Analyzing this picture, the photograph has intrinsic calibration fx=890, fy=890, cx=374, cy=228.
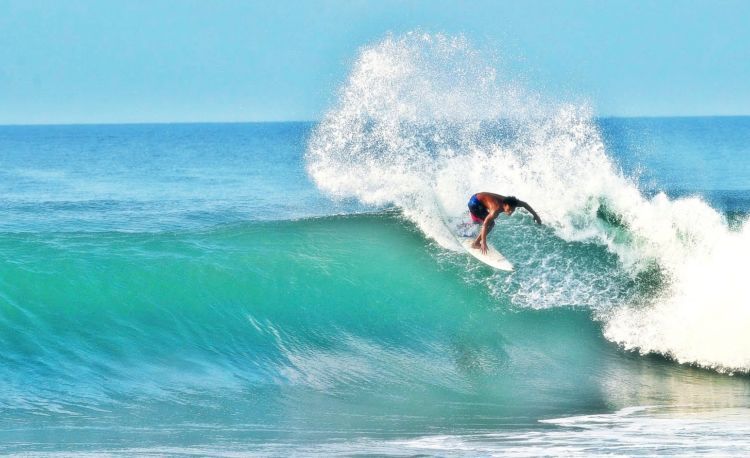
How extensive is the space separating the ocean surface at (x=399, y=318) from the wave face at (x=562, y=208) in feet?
0.12

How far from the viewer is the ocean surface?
8602mm

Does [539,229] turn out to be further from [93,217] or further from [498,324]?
[93,217]

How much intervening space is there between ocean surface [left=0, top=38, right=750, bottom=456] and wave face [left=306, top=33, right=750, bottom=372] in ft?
0.12

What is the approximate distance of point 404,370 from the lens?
10875mm

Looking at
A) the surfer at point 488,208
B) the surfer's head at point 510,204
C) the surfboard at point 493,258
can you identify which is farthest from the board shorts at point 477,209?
the surfboard at point 493,258

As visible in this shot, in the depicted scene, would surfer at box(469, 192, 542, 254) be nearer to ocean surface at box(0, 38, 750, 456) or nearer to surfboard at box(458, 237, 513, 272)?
surfboard at box(458, 237, 513, 272)

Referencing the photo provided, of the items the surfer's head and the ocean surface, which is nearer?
the ocean surface

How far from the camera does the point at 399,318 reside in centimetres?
1261

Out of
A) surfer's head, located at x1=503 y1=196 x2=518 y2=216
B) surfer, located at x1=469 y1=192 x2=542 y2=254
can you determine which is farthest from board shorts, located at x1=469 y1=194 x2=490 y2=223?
surfer's head, located at x1=503 y1=196 x2=518 y2=216

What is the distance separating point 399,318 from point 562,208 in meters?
3.60

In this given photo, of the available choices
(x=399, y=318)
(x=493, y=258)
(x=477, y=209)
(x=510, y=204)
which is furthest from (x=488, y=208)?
(x=399, y=318)

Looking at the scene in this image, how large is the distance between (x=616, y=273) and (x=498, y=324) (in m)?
2.08

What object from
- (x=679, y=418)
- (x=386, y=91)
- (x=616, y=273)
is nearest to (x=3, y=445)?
(x=679, y=418)

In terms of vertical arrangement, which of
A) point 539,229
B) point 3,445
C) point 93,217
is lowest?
point 3,445
